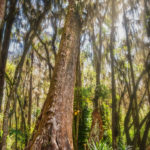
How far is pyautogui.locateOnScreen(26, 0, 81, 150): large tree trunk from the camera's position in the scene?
2.53 metres

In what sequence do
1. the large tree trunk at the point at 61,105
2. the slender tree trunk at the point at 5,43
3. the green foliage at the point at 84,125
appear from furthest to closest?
the green foliage at the point at 84,125
the slender tree trunk at the point at 5,43
the large tree trunk at the point at 61,105

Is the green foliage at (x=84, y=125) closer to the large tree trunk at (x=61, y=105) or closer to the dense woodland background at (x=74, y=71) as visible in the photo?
the dense woodland background at (x=74, y=71)

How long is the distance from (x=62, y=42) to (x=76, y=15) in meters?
1.05

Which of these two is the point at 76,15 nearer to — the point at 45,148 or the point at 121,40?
the point at 45,148

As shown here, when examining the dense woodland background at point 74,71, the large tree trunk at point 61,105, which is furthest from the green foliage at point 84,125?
the large tree trunk at point 61,105

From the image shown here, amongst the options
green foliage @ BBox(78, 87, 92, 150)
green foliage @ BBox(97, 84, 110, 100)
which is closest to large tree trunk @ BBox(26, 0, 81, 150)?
green foliage @ BBox(78, 87, 92, 150)

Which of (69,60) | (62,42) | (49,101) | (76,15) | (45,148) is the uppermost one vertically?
(76,15)

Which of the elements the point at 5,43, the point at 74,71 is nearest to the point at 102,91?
the point at 74,71

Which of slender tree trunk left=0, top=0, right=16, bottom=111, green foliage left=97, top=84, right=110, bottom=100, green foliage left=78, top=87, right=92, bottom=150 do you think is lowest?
green foliage left=78, top=87, right=92, bottom=150

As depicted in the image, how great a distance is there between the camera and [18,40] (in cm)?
760

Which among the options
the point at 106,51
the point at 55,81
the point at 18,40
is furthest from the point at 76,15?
the point at 106,51

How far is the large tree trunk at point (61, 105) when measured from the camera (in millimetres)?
2531

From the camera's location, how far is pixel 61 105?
9.77 ft

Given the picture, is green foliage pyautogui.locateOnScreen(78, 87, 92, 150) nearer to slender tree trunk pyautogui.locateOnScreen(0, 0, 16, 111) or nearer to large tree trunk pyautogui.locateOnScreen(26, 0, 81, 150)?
large tree trunk pyautogui.locateOnScreen(26, 0, 81, 150)
